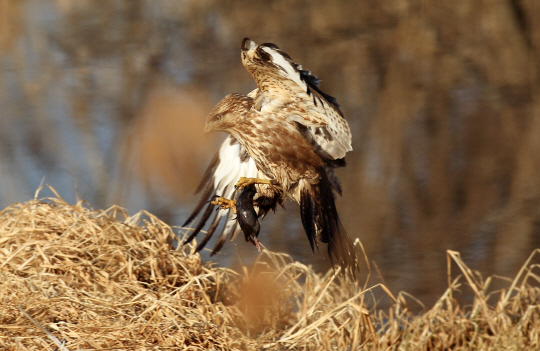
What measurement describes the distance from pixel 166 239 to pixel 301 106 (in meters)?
1.07

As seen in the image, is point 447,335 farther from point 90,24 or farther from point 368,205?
point 90,24

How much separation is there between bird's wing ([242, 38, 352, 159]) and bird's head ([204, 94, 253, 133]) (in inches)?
2.9

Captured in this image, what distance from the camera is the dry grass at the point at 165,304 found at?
285 centimetres

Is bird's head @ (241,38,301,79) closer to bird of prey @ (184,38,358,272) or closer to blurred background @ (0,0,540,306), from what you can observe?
bird of prey @ (184,38,358,272)

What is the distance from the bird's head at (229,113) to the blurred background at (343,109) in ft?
4.27

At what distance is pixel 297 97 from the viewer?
3449 mm

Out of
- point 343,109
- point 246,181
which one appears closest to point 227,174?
point 246,181

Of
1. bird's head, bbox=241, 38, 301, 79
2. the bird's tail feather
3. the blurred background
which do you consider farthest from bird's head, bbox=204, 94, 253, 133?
the blurred background

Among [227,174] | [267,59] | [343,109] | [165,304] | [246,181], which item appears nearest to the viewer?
[165,304]

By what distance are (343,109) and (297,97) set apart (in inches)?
173

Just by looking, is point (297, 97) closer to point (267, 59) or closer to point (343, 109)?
point (267, 59)

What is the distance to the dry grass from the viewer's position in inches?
112

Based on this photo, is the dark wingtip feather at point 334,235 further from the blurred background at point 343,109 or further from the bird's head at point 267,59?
the blurred background at point 343,109

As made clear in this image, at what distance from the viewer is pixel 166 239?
3.79 metres
